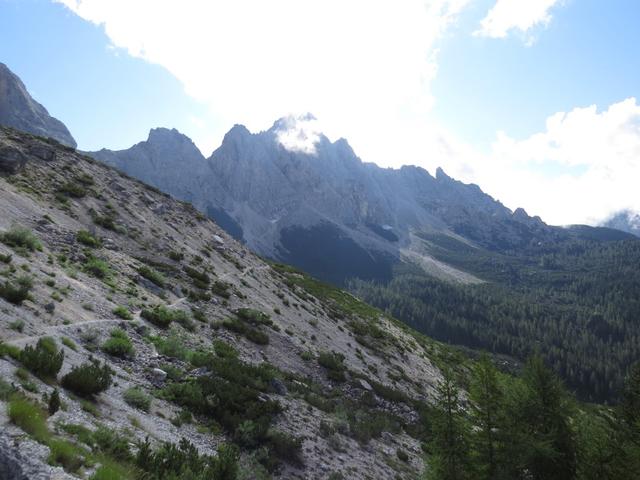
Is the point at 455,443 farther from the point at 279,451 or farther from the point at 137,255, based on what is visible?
the point at 137,255

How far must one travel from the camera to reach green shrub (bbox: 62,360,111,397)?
12.6m

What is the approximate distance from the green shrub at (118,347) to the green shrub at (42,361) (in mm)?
4138

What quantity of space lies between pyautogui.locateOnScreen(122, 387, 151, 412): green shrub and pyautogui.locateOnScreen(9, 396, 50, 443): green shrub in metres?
4.69

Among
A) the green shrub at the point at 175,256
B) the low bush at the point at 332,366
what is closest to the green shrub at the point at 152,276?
the green shrub at the point at 175,256

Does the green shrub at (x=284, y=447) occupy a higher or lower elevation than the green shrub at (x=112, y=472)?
lower

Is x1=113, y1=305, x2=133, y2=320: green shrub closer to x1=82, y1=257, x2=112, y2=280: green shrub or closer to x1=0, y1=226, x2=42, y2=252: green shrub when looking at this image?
x1=82, y1=257, x2=112, y2=280: green shrub

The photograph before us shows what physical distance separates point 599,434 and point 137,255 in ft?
112

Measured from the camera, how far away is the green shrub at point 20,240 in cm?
2238

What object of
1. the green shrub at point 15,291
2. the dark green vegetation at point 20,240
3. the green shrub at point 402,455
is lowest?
Result: the green shrub at point 402,455

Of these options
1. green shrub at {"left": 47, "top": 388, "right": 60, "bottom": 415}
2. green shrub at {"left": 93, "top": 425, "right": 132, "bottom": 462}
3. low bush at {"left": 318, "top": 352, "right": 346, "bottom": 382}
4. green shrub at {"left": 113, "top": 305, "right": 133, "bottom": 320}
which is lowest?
low bush at {"left": 318, "top": 352, "right": 346, "bottom": 382}

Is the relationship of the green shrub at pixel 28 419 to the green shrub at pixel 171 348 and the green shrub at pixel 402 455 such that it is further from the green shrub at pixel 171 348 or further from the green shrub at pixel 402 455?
the green shrub at pixel 402 455

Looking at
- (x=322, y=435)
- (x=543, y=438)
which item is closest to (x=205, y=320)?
(x=322, y=435)

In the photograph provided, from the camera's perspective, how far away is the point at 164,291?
29688 millimetres

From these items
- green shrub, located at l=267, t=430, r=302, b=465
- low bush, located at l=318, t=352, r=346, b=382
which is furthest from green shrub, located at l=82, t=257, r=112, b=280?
low bush, located at l=318, t=352, r=346, b=382
